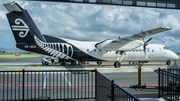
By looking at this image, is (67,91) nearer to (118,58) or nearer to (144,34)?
(144,34)

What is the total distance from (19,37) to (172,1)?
721 inches

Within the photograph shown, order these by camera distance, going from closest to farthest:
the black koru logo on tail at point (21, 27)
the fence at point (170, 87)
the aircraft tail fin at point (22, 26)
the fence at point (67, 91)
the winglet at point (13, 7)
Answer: the fence at point (67, 91) → the fence at point (170, 87) → the winglet at point (13, 7) → the aircraft tail fin at point (22, 26) → the black koru logo on tail at point (21, 27)

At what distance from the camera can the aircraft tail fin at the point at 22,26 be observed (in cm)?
2008

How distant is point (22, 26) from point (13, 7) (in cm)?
266

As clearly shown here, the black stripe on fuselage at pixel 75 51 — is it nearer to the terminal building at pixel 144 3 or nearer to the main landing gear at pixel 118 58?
the main landing gear at pixel 118 58

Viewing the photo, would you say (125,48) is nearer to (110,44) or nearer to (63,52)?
(110,44)

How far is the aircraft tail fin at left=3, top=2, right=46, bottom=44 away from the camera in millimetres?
20078

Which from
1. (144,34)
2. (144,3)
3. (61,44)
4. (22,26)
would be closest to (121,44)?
(144,34)

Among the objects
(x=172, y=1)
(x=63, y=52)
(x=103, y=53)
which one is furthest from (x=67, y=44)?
(x=172, y=1)

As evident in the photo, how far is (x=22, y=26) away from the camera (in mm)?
20797

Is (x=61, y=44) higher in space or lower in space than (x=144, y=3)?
lower

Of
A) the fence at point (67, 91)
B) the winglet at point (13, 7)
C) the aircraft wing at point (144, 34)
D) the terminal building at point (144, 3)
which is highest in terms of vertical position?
the winglet at point (13, 7)

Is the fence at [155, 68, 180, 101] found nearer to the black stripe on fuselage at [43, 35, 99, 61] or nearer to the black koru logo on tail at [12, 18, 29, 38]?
the black stripe on fuselage at [43, 35, 99, 61]

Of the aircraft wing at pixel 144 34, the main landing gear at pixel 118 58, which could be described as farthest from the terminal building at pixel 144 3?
the main landing gear at pixel 118 58
